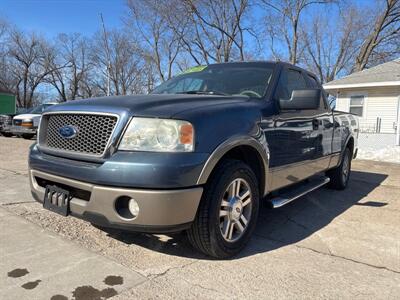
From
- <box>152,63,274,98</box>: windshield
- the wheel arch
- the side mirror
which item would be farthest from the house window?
the wheel arch

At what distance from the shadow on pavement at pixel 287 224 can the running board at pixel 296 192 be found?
0.27 meters

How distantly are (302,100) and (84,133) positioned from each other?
2130 millimetres

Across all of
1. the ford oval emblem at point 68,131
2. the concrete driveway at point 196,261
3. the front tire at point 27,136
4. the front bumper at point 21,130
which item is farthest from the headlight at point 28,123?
the ford oval emblem at point 68,131

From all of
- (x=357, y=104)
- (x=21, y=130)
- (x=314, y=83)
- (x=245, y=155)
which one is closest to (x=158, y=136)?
(x=245, y=155)

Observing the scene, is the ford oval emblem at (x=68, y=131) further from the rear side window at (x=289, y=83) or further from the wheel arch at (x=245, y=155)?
the rear side window at (x=289, y=83)

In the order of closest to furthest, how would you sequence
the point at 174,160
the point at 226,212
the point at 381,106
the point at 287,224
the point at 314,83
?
the point at 174,160 < the point at 226,212 < the point at 287,224 < the point at 314,83 < the point at 381,106

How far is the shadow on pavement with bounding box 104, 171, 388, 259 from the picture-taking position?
3.39 metres

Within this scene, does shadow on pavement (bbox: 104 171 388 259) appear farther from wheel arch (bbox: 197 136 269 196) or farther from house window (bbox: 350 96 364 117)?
house window (bbox: 350 96 364 117)

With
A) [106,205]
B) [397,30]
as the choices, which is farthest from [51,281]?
[397,30]

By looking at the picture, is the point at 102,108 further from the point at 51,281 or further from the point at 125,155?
the point at 51,281

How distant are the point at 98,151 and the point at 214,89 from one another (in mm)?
1723

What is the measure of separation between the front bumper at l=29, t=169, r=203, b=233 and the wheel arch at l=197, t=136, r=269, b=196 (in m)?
0.19

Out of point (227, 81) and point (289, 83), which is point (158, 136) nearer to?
point (227, 81)

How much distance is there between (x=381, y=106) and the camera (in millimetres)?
16422
